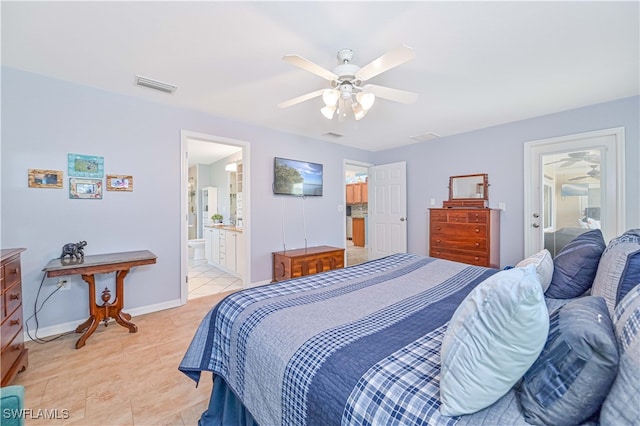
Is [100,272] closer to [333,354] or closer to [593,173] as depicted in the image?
[333,354]

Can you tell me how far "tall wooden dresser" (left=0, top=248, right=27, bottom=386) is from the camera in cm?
166

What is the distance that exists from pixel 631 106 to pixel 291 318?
448 cm

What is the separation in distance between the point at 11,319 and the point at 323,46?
295 cm

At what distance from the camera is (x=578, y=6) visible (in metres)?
1.68

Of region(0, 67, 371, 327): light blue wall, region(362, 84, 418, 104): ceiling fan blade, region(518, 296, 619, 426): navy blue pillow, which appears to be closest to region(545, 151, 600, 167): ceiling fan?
region(362, 84, 418, 104): ceiling fan blade

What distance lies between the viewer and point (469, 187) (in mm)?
4332

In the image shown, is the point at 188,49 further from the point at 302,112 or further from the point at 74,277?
the point at 74,277

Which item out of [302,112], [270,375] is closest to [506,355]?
[270,375]

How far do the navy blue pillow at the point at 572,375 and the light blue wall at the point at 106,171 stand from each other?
3.45 meters

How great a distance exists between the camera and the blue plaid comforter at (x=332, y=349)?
2.60 feet

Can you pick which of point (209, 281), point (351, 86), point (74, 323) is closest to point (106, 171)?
point (74, 323)

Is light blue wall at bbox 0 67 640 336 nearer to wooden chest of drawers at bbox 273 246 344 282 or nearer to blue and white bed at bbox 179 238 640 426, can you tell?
wooden chest of drawers at bbox 273 246 344 282

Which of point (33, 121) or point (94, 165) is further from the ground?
point (33, 121)

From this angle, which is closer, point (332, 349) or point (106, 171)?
point (332, 349)
